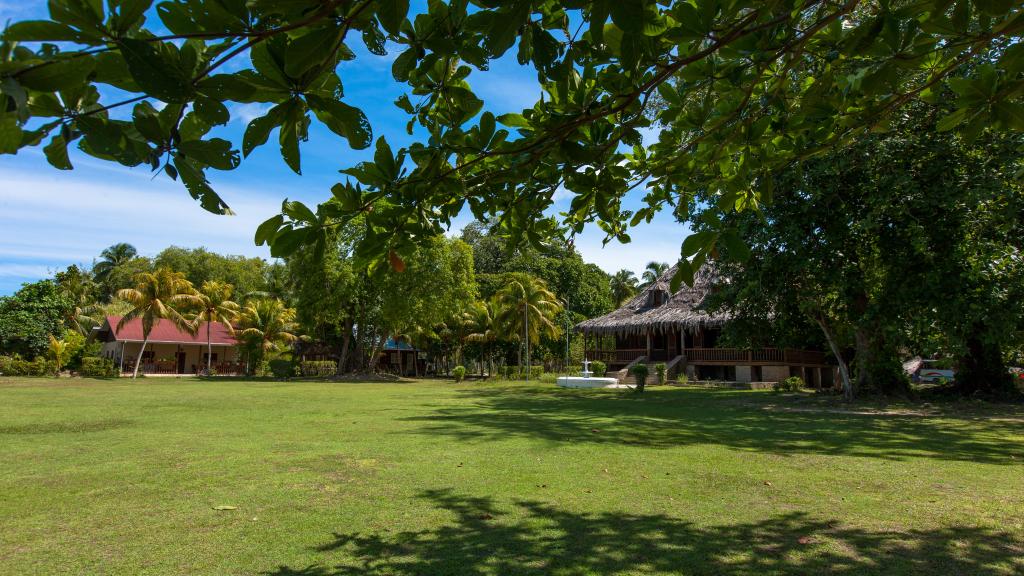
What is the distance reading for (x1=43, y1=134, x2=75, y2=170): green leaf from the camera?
1.23 m

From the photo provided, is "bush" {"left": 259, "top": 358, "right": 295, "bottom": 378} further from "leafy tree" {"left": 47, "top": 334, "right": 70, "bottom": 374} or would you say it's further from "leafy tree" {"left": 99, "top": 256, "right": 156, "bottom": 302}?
"leafy tree" {"left": 99, "top": 256, "right": 156, "bottom": 302}

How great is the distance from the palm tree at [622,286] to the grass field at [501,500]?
41.8 m

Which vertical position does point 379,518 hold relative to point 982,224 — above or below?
below

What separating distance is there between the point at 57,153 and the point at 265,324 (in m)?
36.5

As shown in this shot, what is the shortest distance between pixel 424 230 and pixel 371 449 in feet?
16.3

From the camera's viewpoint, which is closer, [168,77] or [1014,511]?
[168,77]

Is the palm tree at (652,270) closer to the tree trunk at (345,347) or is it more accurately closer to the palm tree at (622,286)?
the palm tree at (622,286)

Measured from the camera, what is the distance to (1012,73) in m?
1.93

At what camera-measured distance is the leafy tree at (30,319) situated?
28.2m

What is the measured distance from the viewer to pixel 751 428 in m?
9.52

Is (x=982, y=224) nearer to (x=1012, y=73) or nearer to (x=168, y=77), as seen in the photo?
(x=1012, y=73)

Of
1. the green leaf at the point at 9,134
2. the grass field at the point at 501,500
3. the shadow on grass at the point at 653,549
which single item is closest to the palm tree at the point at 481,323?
the grass field at the point at 501,500

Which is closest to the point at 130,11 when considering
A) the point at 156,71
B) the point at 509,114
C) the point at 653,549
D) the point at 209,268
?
the point at 156,71

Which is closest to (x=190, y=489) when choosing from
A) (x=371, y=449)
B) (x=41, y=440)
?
(x=371, y=449)
